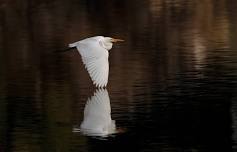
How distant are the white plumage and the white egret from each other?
348mm

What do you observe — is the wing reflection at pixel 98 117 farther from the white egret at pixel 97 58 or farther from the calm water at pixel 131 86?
the white egret at pixel 97 58

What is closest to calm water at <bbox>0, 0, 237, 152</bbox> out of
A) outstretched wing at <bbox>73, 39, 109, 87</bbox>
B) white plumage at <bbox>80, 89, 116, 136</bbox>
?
white plumage at <bbox>80, 89, 116, 136</bbox>

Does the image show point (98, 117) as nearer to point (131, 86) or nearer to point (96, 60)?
point (96, 60)

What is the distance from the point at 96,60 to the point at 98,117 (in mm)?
887

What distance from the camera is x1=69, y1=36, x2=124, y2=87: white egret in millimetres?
11805

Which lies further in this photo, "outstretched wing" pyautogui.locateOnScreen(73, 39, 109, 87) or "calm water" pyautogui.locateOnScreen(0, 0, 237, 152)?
"outstretched wing" pyautogui.locateOnScreen(73, 39, 109, 87)

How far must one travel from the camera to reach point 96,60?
40.1 feet

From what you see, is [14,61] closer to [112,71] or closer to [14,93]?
[112,71]

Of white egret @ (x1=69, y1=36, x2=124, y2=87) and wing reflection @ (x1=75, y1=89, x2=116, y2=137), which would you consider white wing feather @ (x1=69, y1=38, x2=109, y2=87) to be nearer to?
white egret @ (x1=69, y1=36, x2=124, y2=87)

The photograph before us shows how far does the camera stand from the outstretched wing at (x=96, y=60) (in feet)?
38.7

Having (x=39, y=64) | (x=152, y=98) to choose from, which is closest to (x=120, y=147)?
(x=152, y=98)

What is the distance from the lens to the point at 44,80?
15031mm

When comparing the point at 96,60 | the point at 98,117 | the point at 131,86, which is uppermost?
the point at 96,60

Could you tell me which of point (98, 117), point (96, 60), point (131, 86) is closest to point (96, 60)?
point (96, 60)
